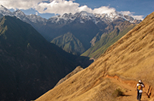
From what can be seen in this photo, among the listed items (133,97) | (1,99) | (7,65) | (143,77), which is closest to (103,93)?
(133,97)

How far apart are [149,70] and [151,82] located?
3644 millimetres

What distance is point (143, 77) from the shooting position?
81.8ft

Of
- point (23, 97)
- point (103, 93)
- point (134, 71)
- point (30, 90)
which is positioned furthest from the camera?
point (30, 90)

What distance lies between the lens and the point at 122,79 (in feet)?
95.6

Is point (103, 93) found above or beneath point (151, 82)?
beneath

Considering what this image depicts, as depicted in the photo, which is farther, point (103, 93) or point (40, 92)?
point (40, 92)

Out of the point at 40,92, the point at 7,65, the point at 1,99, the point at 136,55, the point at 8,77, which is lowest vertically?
the point at 40,92

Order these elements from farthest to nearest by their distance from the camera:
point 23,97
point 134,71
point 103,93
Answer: point 23,97, point 134,71, point 103,93

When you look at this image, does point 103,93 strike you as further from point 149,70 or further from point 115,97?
point 149,70

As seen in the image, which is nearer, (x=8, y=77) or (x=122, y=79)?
(x=122, y=79)

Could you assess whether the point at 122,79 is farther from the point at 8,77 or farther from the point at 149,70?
the point at 8,77

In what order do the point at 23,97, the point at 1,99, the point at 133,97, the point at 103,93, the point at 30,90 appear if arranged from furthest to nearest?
the point at 30,90 → the point at 23,97 → the point at 1,99 → the point at 103,93 → the point at 133,97

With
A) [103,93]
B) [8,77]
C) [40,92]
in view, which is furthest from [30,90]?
[103,93]

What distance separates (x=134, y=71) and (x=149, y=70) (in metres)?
3.68
